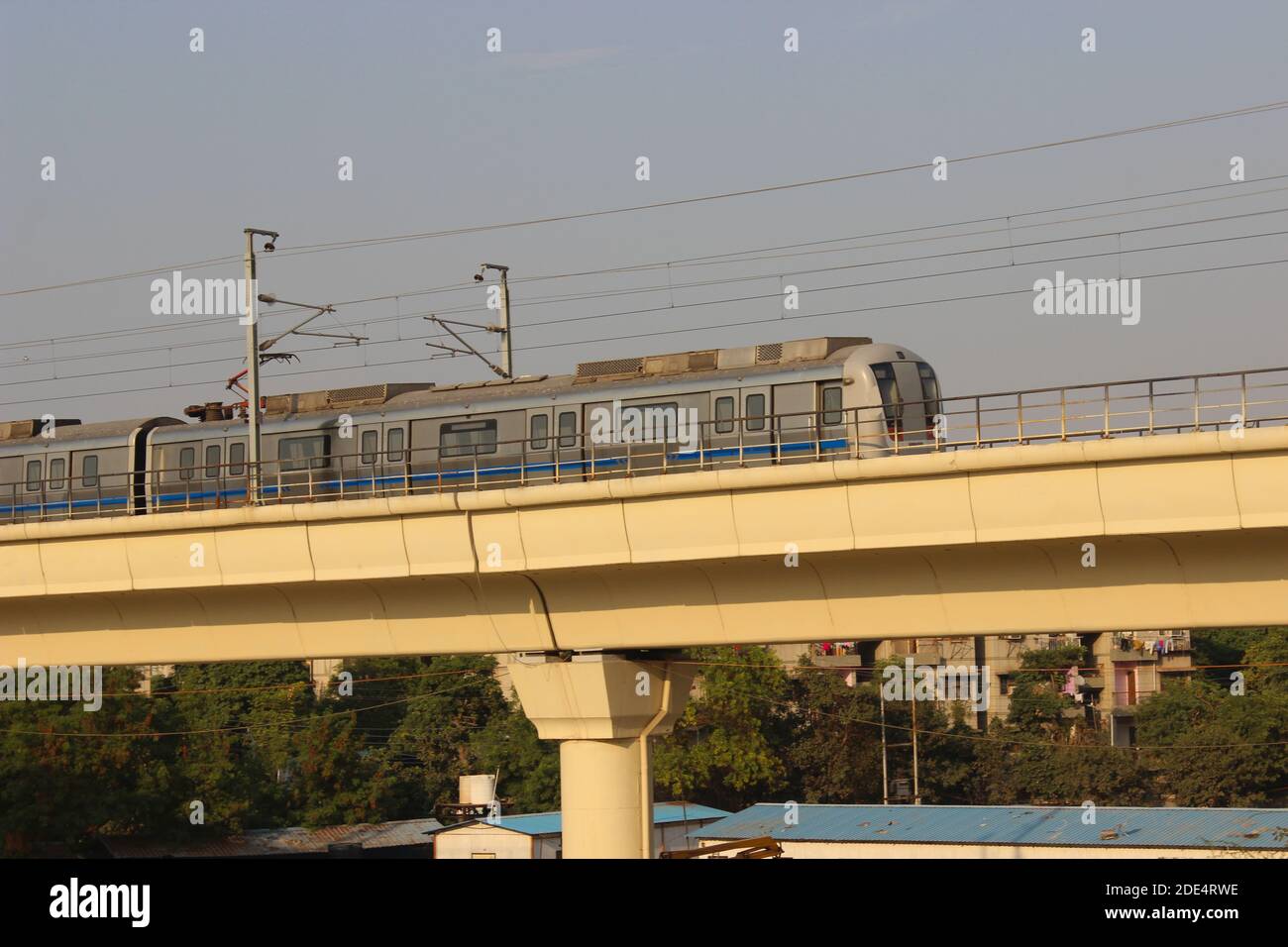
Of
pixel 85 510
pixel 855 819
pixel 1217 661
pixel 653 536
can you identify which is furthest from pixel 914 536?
pixel 1217 661

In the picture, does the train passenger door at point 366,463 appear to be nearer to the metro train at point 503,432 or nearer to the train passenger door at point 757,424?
the metro train at point 503,432

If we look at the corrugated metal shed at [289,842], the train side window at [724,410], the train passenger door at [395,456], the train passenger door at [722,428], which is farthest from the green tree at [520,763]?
the train side window at [724,410]

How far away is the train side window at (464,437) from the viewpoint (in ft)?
119

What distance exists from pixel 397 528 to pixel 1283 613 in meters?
16.1

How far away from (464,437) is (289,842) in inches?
1727

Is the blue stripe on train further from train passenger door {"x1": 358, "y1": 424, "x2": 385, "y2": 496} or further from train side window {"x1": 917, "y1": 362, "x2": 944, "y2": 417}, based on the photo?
train side window {"x1": 917, "y1": 362, "x2": 944, "y2": 417}

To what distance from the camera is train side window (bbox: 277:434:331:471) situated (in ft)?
127

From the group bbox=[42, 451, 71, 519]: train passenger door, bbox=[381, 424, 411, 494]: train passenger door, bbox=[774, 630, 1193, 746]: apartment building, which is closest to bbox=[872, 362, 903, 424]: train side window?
bbox=[381, 424, 411, 494]: train passenger door

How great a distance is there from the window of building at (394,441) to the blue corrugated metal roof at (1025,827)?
25.8 m

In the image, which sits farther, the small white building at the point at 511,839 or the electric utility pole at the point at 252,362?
the small white building at the point at 511,839

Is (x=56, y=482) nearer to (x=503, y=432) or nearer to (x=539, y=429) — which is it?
(x=503, y=432)

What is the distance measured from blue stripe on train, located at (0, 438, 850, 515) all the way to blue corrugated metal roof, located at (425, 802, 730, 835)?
84.9 feet

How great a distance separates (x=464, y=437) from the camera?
3659cm

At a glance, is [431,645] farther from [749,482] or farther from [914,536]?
[914,536]
